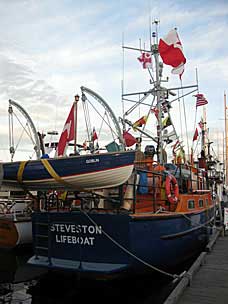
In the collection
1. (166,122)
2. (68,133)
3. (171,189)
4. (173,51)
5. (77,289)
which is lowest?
(77,289)

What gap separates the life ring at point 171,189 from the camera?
373 inches

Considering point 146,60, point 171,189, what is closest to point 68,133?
point 171,189

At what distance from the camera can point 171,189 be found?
31.9ft

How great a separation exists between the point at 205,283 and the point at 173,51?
26.8ft

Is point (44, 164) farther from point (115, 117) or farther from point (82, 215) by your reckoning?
point (115, 117)

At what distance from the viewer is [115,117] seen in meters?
13.7

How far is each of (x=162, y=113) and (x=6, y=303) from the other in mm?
9025

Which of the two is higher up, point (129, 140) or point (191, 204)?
point (129, 140)

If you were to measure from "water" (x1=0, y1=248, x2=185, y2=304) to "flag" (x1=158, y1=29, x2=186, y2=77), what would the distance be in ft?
23.6

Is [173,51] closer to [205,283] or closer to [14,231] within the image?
[205,283]

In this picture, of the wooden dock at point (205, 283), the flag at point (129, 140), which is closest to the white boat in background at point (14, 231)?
the flag at point (129, 140)

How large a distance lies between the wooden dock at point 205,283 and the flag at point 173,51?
21.3 feet

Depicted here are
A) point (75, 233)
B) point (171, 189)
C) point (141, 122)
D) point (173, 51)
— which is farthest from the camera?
point (141, 122)

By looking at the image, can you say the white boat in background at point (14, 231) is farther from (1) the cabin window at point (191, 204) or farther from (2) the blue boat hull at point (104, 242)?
(1) the cabin window at point (191, 204)
